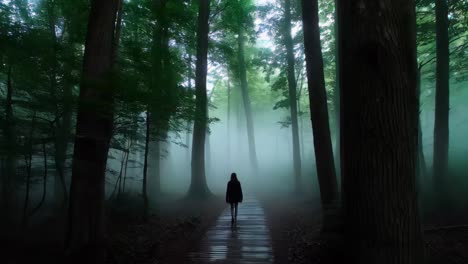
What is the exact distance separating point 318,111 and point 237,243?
451cm

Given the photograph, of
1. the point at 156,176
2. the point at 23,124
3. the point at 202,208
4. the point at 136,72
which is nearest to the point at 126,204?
the point at 202,208

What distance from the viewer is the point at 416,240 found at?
274cm

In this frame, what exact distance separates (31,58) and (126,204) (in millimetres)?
6353

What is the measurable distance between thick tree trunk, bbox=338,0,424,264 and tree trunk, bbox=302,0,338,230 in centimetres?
633

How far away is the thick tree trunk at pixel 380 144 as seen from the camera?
270 cm

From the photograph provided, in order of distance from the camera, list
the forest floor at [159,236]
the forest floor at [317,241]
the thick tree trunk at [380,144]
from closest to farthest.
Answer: the thick tree trunk at [380,144]
the forest floor at [317,241]
the forest floor at [159,236]

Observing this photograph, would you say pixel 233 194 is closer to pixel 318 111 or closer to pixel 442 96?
pixel 318 111

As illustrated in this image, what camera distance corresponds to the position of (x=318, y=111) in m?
9.20

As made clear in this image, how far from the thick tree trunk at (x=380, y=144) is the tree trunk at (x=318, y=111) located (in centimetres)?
633

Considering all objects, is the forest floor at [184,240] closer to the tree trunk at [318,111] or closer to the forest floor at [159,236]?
the forest floor at [159,236]

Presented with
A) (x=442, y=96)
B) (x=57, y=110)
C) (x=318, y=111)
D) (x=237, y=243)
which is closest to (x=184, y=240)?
(x=237, y=243)

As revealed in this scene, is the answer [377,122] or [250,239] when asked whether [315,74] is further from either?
[377,122]

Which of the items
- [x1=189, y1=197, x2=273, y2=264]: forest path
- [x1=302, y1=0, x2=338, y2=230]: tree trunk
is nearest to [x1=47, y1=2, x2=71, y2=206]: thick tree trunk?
[x1=189, y1=197, x2=273, y2=264]: forest path

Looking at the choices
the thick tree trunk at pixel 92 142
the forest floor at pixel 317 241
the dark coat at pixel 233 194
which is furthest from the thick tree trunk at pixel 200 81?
the thick tree trunk at pixel 92 142
